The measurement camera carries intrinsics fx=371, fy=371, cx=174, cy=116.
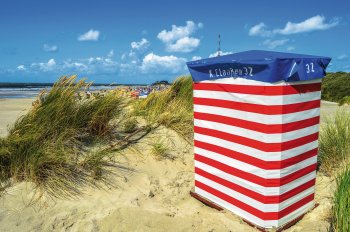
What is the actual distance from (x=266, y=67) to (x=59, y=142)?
8.76 ft

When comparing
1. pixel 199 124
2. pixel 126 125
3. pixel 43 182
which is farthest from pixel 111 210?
pixel 126 125

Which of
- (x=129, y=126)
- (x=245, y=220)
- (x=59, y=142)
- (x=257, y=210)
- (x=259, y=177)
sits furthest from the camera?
(x=129, y=126)

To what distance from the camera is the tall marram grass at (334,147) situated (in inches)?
208

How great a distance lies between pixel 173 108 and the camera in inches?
272

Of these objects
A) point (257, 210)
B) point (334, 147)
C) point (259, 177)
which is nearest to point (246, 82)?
point (259, 177)

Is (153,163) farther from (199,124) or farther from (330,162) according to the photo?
(330,162)

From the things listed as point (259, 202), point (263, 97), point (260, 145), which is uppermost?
point (263, 97)

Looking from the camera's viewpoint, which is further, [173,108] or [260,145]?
[173,108]

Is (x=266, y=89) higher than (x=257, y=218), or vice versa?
(x=266, y=89)

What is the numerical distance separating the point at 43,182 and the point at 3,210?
1.62 ft

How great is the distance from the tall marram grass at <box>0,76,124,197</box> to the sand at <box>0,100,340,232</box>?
191mm

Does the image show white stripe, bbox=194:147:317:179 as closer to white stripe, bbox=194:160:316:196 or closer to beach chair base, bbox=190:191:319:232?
white stripe, bbox=194:160:316:196

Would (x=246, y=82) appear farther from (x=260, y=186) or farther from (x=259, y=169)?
(x=260, y=186)

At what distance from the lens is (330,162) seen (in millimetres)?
5309
